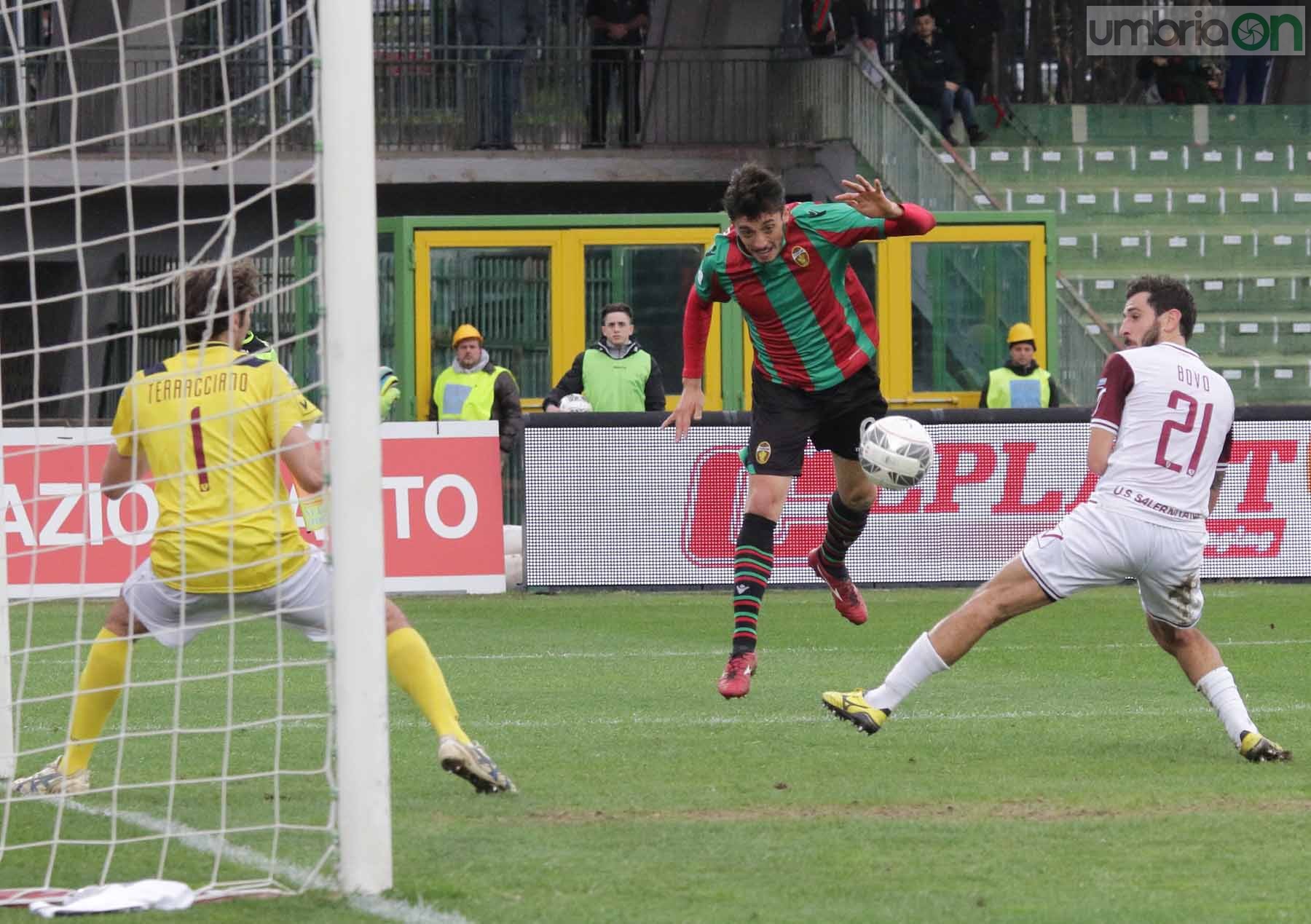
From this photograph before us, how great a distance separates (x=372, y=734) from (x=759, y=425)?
4381 millimetres

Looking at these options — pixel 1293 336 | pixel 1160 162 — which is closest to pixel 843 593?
pixel 1293 336

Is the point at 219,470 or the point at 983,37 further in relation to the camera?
the point at 983,37

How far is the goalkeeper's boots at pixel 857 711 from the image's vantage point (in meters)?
7.47

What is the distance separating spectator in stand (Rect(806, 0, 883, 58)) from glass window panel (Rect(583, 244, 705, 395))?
6358 mm

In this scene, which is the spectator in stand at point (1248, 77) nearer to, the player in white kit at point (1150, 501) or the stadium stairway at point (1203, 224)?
the stadium stairway at point (1203, 224)

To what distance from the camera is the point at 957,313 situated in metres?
19.1

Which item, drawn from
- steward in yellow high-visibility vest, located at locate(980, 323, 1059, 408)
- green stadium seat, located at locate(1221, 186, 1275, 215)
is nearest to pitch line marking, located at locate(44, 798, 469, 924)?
steward in yellow high-visibility vest, located at locate(980, 323, 1059, 408)

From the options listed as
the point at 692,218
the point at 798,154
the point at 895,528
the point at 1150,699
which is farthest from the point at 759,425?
the point at 798,154

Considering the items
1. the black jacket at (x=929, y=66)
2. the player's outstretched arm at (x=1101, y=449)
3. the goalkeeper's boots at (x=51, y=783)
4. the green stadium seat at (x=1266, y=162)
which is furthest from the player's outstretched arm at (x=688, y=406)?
the green stadium seat at (x=1266, y=162)

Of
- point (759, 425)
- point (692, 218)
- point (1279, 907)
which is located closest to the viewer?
point (1279, 907)

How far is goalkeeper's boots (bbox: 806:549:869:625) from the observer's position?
10.1 meters

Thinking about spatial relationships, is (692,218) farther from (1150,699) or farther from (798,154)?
(1150,699)

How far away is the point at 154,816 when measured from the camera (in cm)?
653

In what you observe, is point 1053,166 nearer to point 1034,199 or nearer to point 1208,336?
point 1034,199
